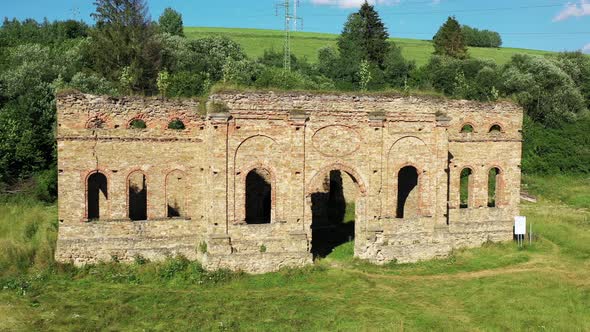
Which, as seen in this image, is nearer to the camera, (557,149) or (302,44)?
(557,149)

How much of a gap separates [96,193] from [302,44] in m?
57.8

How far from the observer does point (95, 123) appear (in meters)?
18.3

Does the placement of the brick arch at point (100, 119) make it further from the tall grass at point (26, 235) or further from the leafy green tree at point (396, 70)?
the leafy green tree at point (396, 70)

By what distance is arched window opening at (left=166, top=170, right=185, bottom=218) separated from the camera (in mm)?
20391

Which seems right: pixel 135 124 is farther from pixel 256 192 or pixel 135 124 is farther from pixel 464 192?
pixel 464 192

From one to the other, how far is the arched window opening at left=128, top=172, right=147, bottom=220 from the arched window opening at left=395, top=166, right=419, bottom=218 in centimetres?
1144

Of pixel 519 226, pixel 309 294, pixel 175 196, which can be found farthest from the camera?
pixel 519 226

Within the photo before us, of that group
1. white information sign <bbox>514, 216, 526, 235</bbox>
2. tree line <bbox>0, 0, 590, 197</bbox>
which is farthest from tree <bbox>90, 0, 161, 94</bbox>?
white information sign <bbox>514, 216, 526, 235</bbox>

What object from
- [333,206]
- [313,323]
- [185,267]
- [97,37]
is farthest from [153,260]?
[97,37]

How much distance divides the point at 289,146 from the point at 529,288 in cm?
922

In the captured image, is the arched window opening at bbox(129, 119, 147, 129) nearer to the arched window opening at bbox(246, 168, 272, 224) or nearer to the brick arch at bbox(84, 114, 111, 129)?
the brick arch at bbox(84, 114, 111, 129)

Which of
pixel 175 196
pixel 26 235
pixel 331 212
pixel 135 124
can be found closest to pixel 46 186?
pixel 135 124

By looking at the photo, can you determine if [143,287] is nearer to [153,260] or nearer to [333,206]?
[153,260]

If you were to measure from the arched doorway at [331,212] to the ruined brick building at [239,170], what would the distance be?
129 cm
